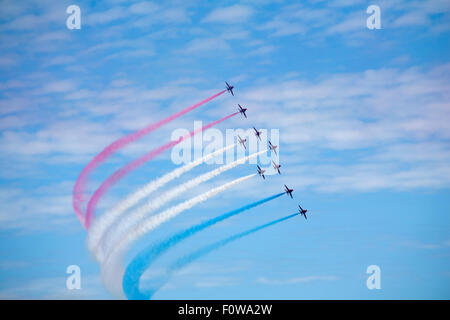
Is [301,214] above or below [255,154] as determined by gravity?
below
